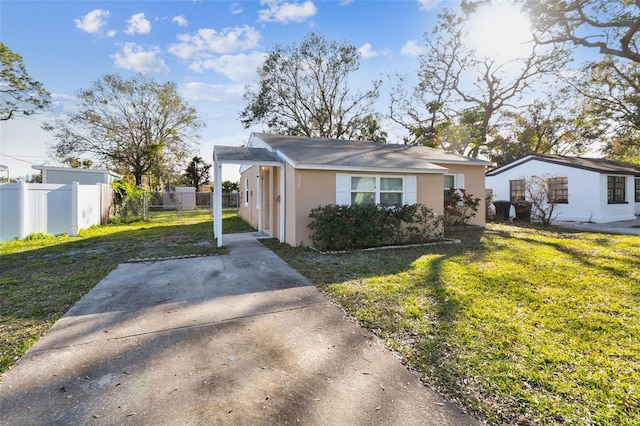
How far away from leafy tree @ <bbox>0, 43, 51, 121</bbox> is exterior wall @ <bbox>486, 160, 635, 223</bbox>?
28650mm

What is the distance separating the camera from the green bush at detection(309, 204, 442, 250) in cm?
794

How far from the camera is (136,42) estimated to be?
15180mm

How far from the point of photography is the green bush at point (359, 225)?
7.94m

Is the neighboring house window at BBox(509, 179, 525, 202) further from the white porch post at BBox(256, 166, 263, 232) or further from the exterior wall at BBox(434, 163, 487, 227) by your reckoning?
the white porch post at BBox(256, 166, 263, 232)

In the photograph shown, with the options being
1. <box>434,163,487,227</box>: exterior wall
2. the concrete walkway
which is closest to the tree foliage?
<box>434,163,487,227</box>: exterior wall

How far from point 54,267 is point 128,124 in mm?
26195

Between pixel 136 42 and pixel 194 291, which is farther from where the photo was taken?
pixel 136 42

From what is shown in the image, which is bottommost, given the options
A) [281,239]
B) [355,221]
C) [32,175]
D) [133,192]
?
[281,239]

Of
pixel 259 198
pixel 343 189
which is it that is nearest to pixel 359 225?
pixel 343 189

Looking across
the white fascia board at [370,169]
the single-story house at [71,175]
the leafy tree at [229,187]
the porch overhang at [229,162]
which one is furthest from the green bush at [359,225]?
the leafy tree at [229,187]

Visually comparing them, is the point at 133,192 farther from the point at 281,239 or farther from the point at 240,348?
the point at 240,348

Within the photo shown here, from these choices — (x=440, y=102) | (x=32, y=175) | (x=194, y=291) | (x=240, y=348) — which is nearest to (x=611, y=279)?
(x=240, y=348)

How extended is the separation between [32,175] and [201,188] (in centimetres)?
1883

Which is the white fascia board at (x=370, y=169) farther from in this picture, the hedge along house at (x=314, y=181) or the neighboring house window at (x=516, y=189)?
the neighboring house window at (x=516, y=189)
